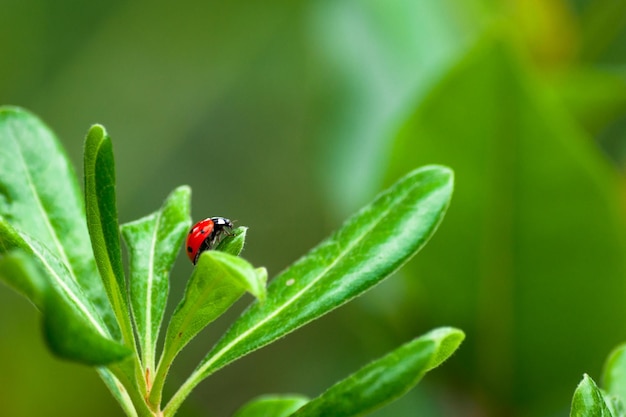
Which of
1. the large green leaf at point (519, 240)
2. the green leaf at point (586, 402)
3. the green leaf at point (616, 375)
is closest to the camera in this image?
the green leaf at point (586, 402)

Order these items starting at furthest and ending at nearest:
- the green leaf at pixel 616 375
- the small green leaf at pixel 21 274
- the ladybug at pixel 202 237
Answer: the ladybug at pixel 202 237
the green leaf at pixel 616 375
the small green leaf at pixel 21 274

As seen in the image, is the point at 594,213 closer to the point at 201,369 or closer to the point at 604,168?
the point at 604,168

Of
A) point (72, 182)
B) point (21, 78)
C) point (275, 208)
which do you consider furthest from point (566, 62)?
point (21, 78)

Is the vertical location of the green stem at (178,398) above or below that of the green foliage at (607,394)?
below

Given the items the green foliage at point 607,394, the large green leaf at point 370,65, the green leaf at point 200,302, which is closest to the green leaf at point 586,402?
the green foliage at point 607,394

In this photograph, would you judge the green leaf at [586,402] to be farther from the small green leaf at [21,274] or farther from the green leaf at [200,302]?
the small green leaf at [21,274]

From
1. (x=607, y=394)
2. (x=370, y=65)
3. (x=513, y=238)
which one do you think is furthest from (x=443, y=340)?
(x=370, y=65)

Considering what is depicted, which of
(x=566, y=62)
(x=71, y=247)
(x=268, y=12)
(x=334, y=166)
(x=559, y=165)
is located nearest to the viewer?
(x=71, y=247)
